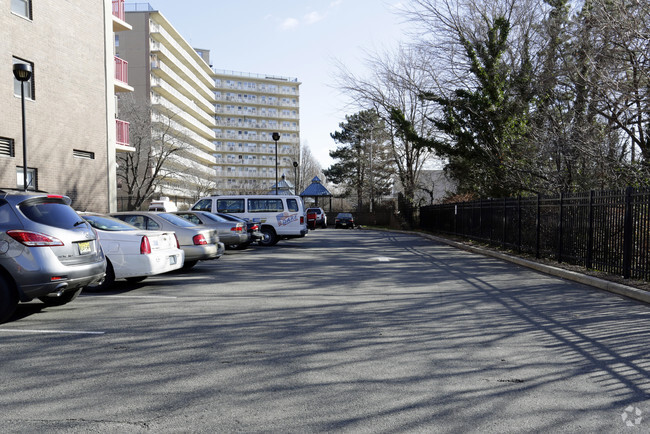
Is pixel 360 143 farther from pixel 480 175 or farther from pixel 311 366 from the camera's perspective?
pixel 311 366

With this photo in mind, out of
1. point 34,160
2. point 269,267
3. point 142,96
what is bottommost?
point 269,267

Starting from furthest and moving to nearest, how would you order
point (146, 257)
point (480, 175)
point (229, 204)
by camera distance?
point (480, 175), point (229, 204), point (146, 257)

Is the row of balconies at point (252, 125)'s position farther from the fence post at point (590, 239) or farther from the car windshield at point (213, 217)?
the fence post at point (590, 239)

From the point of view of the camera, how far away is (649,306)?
837 centimetres

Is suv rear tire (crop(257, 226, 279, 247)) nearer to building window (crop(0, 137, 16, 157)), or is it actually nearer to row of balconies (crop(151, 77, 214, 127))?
building window (crop(0, 137, 16, 157))

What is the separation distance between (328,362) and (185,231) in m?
8.12

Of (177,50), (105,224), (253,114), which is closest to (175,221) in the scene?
(105,224)

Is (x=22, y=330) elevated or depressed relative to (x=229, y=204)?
depressed

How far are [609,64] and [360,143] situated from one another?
49.0 meters

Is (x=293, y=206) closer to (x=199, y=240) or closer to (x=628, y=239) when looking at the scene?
(x=199, y=240)

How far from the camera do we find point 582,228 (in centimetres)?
1277

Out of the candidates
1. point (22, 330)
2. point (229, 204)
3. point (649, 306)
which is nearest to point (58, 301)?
point (22, 330)

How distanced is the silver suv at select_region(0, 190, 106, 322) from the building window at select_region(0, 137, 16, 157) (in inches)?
475

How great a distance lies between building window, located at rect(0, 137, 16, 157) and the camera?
1745 cm
